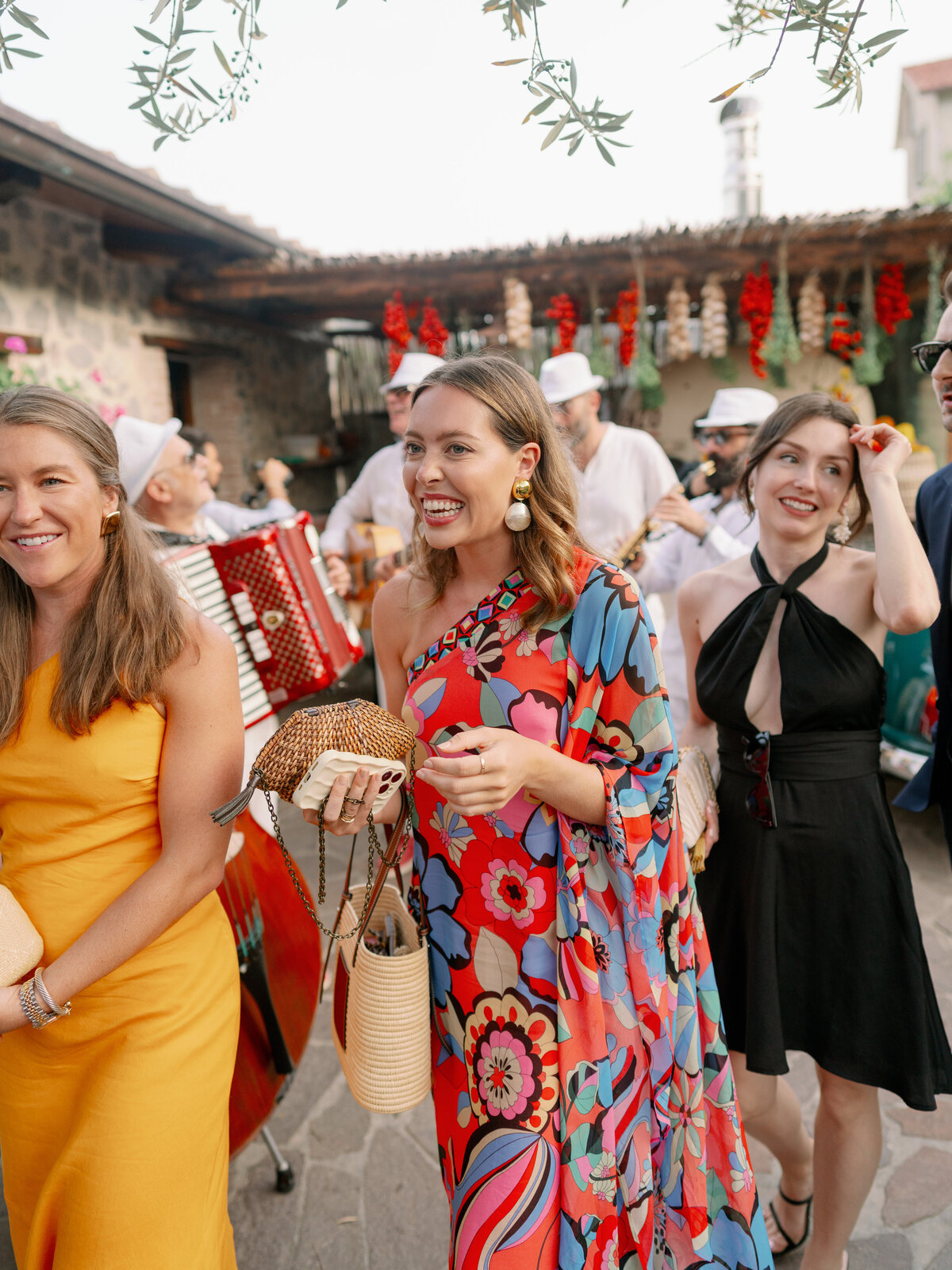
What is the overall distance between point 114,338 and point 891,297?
6.66 m

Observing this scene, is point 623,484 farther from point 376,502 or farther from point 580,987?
point 580,987

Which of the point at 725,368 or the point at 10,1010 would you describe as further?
the point at 725,368

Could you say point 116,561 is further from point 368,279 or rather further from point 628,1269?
point 368,279

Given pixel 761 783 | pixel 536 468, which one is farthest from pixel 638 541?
pixel 536 468

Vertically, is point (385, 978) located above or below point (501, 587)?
below

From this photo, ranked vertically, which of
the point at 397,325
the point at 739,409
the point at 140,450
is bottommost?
the point at 140,450

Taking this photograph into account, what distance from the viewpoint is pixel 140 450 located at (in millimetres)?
2801

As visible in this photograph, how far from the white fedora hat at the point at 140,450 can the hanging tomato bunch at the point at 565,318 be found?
16.6 ft

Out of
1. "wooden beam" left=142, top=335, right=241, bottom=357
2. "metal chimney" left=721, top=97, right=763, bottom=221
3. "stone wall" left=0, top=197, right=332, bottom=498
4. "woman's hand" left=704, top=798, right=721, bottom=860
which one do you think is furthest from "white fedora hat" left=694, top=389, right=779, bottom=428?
"metal chimney" left=721, top=97, right=763, bottom=221

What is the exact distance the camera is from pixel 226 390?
349 inches

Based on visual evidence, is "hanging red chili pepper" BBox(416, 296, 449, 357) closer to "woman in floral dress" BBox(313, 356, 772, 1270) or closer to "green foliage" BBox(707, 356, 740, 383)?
"green foliage" BBox(707, 356, 740, 383)

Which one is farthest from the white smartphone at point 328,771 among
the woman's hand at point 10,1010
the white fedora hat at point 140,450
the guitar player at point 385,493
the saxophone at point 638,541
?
the guitar player at point 385,493

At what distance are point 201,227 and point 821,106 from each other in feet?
22.3

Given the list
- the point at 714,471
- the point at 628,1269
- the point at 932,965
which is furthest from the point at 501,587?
the point at 932,965
